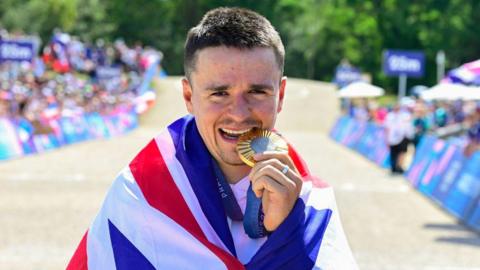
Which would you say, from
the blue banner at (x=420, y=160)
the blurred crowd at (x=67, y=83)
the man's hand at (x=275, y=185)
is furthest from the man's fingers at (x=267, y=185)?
the blurred crowd at (x=67, y=83)

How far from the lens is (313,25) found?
9012 centimetres

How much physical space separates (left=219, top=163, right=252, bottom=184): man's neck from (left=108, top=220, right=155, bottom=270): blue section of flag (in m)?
0.37

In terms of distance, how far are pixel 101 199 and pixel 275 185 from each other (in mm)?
11762

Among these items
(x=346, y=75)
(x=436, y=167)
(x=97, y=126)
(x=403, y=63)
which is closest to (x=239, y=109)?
(x=436, y=167)

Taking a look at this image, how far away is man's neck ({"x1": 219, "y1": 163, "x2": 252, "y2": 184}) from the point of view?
279 cm

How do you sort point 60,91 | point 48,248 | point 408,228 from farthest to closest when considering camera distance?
point 60,91 < point 408,228 < point 48,248

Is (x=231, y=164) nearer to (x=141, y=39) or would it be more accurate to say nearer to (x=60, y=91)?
(x=60, y=91)

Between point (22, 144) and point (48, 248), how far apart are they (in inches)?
528

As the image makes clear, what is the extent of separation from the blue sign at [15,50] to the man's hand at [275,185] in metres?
22.8

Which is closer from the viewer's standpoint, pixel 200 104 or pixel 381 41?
pixel 200 104

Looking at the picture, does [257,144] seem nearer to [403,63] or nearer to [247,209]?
[247,209]

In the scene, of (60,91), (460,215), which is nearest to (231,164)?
(460,215)

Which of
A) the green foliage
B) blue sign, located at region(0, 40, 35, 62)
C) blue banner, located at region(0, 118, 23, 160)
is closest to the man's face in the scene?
blue banner, located at region(0, 118, 23, 160)

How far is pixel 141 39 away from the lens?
3233 inches
